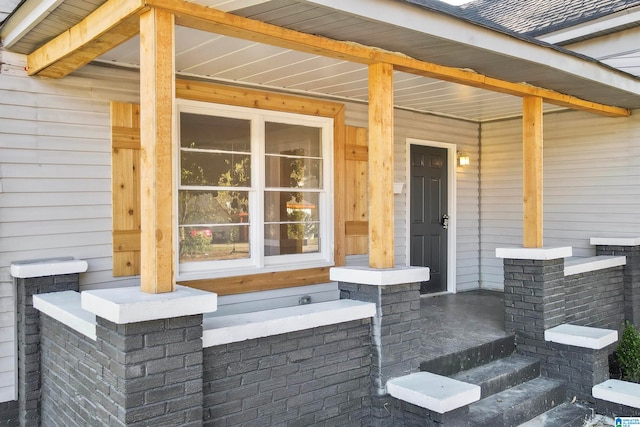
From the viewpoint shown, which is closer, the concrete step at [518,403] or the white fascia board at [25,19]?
the white fascia board at [25,19]

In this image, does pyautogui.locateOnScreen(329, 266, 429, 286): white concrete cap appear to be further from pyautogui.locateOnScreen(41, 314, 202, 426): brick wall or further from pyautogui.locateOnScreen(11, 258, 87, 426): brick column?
pyautogui.locateOnScreen(11, 258, 87, 426): brick column

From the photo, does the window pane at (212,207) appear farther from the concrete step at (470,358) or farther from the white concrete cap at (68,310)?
the concrete step at (470,358)

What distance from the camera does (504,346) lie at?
476cm

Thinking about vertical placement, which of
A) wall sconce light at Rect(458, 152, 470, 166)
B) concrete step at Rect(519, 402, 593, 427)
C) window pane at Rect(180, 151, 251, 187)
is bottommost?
concrete step at Rect(519, 402, 593, 427)

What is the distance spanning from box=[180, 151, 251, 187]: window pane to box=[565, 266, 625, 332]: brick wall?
11.1ft

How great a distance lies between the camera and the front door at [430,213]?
6.59 m

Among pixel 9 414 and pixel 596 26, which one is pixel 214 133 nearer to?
pixel 9 414

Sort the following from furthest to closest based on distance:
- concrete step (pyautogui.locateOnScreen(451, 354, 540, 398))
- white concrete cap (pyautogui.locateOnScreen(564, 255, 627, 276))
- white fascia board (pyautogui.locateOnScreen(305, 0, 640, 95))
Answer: white concrete cap (pyautogui.locateOnScreen(564, 255, 627, 276)) < concrete step (pyautogui.locateOnScreen(451, 354, 540, 398)) < white fascia board (pyautogui.locateOnScreen(305, 0, 640, 95))

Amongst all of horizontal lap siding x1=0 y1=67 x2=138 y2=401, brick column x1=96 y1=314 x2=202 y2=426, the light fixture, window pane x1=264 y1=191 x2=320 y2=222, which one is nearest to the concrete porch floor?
window pane x1=264 y1=191 x2=320 y2=222

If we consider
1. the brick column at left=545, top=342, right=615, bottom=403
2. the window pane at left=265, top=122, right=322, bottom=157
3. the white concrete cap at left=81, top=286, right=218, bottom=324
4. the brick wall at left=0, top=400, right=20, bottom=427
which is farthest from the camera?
the window pane at left=265, top=122, right=322, bottom=157

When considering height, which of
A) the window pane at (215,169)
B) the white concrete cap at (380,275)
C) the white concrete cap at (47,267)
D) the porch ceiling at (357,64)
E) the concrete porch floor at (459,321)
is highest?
the porch ceiling at (357,64)

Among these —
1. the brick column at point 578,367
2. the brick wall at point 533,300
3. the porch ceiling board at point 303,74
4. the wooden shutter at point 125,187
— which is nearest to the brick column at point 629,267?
the brick wall at point 533,300

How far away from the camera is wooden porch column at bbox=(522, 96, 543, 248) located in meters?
4.96

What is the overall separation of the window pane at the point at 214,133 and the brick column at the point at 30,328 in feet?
4.93
